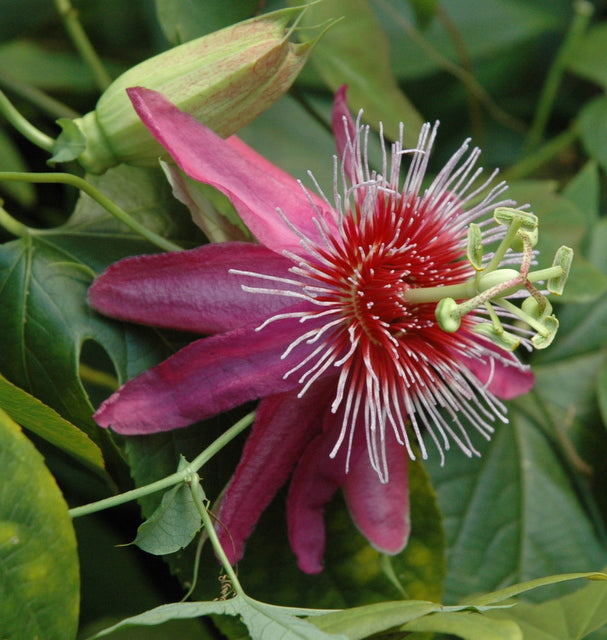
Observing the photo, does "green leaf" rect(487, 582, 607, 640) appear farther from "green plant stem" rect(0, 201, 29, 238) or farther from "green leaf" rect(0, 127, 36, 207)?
"green leaf" rect(0, 127, 36, 207)

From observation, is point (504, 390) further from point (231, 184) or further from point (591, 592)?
point (231, 184)

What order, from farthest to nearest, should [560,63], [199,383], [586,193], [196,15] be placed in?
[560,63], [586,193], [196,15], [199,383]

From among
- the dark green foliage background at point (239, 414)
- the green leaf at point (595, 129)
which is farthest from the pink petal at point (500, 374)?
the green leaf at point (595, 129)

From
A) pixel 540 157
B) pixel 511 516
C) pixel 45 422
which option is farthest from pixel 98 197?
pixel 540 157

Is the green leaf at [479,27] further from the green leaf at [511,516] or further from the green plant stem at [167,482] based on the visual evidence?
the green plant stem at [167,482]

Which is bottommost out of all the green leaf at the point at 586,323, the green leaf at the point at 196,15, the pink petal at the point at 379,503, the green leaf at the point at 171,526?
the green leaf at the point at 586,323

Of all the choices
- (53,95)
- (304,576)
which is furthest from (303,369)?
(53,95)

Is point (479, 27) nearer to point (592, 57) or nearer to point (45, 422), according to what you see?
point (592, 57)
